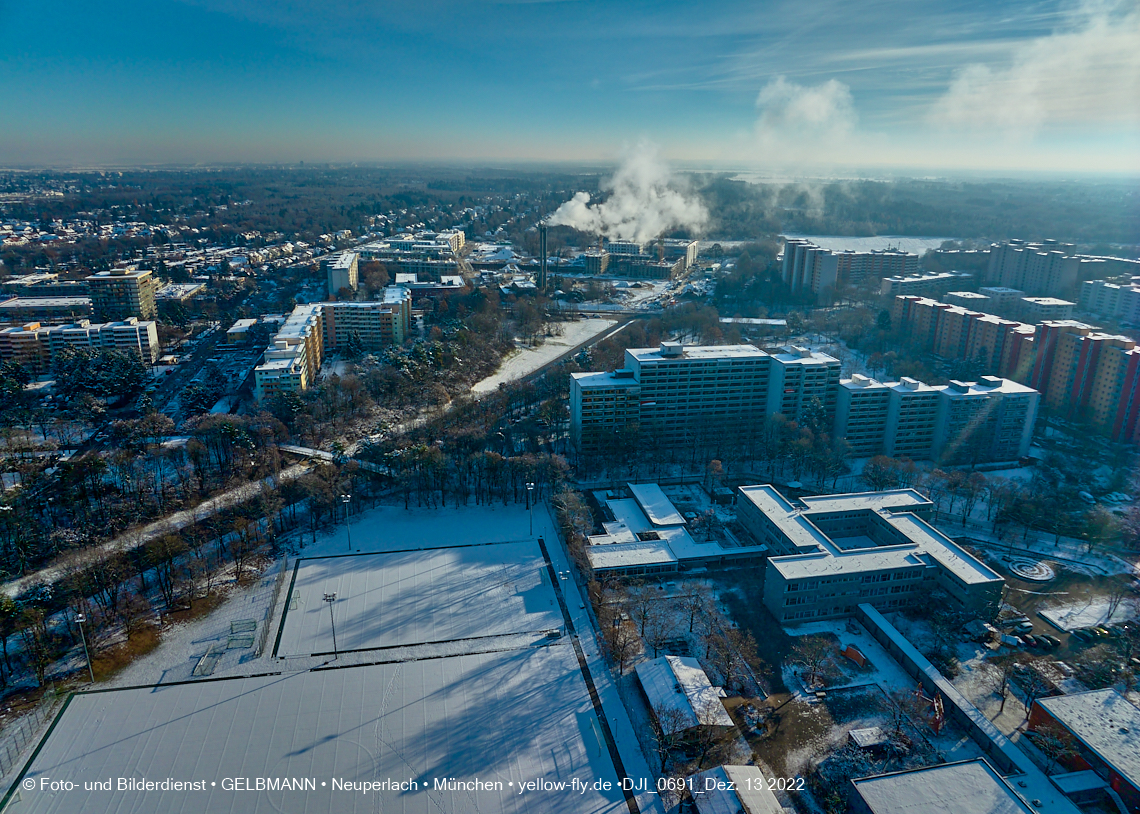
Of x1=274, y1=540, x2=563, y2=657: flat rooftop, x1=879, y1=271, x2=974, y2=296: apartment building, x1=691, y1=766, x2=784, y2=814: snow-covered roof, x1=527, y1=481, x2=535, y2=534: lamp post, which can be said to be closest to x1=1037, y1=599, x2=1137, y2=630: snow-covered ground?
x1=691, y1=766, x2=784, y2=814: snow-covered roof

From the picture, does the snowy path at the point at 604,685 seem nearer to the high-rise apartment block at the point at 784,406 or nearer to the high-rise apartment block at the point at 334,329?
the high-rise apartment block at the point at 784,406

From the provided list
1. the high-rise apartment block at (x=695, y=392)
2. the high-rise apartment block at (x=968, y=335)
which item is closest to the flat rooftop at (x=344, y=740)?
the high-rise apartment block at (x=695, y=392)

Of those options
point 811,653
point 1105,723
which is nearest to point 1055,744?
point 1105,723

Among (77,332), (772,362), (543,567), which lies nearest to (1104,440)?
(772,362)

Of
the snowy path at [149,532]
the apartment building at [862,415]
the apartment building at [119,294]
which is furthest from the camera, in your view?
the apartment building at [119,294]

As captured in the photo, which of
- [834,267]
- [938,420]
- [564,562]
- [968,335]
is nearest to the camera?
[564,562]

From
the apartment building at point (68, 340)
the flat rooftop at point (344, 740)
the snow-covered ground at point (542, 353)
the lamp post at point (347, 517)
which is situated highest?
the apartment building at point (68, 340)

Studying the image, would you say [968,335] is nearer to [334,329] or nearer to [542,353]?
[542,353]

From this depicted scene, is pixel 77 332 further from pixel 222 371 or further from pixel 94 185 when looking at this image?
pixel 94 185
